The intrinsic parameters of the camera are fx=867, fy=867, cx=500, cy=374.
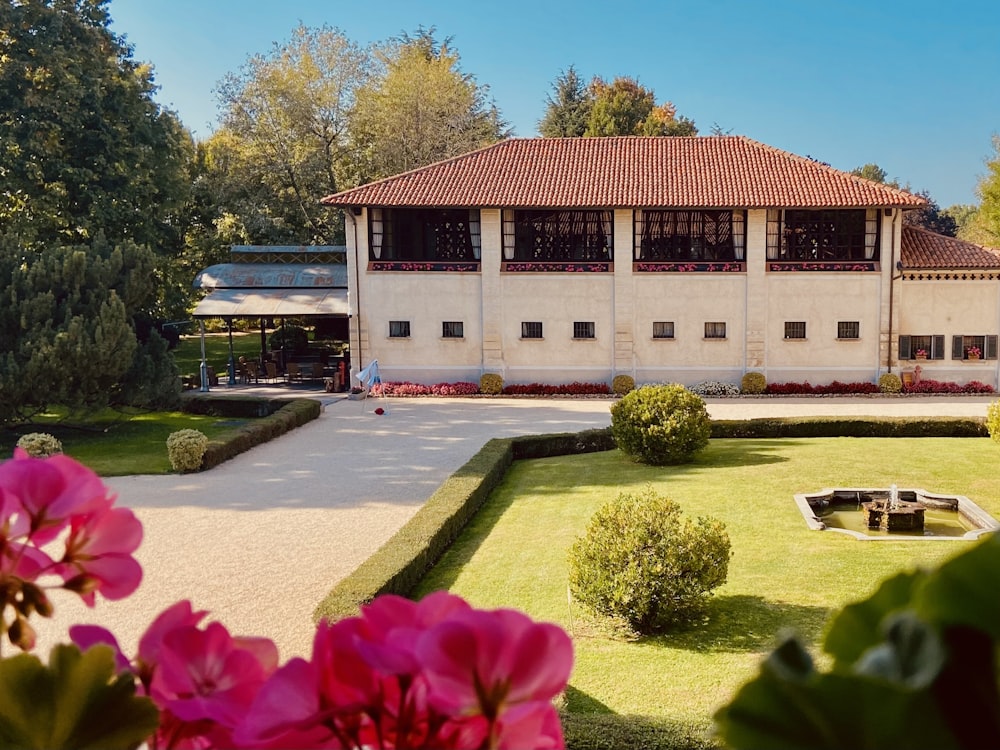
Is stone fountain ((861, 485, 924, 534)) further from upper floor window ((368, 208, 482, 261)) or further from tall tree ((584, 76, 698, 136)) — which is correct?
tall tree ((584, 76, 698, 136))

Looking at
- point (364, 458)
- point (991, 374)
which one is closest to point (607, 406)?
point (364, 458)

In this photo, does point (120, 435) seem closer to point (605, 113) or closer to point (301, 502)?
point (301, 502)

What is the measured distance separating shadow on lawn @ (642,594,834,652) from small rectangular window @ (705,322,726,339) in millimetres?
19986

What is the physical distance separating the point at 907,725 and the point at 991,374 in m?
31.2

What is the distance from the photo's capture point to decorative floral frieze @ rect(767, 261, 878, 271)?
1102 inches

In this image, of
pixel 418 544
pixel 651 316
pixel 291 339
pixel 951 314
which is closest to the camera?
pixel 418 544

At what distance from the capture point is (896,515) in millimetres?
12398

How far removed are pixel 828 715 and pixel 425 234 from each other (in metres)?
30.2

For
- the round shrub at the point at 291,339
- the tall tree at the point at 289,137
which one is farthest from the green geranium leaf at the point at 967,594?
the tall tree at the point at 289,137

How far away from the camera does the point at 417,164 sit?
4422cm

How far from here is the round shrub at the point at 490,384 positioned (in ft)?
93.9

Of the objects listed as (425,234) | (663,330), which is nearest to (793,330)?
(663,330)

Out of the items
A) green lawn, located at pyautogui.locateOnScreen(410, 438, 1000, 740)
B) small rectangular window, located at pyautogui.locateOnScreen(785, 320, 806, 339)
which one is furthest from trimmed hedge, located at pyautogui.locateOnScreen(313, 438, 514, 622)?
small rectangular window, located at pyautogui.locateOnScreen(785, 320, 806, 339)

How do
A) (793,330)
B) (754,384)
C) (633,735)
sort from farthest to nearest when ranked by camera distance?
(793,330), (754,384), (633,735)
